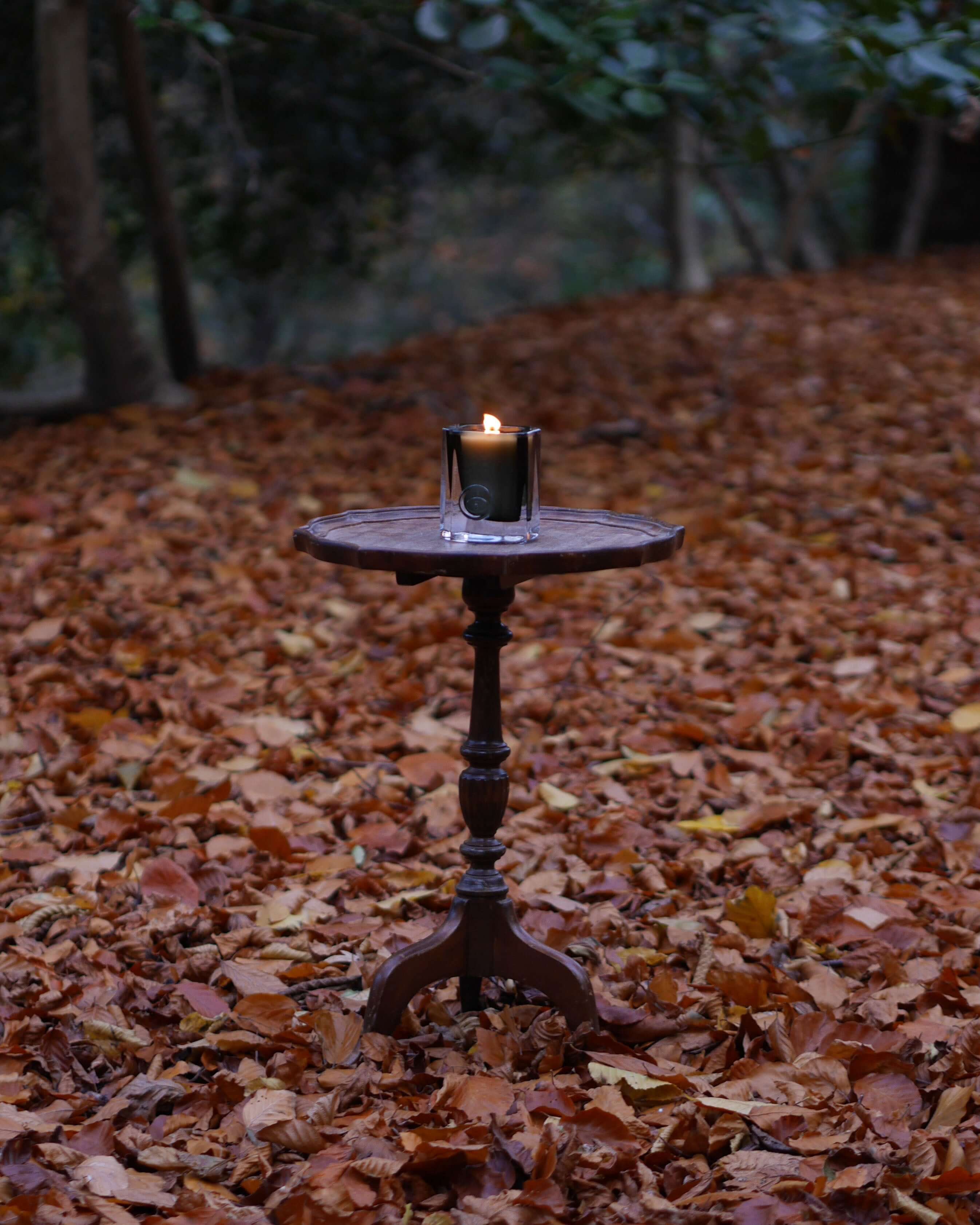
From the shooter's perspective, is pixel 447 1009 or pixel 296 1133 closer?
pixel 296 1133

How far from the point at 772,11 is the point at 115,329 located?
2.94 m

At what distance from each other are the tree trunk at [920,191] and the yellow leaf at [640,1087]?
302 inches

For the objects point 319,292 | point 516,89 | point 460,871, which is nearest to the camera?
point 460,871

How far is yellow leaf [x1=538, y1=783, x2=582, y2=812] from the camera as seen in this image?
292 cm

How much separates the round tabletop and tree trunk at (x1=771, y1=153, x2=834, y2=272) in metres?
7.00

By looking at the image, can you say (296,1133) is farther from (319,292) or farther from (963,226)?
(319,292)

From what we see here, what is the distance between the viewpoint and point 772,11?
4.21 m

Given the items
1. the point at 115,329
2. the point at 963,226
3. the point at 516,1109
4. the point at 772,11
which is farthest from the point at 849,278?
the point at 516,1109

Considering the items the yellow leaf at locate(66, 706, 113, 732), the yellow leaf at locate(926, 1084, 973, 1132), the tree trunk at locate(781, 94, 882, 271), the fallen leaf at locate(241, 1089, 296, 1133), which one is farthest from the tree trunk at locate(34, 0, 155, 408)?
the yellow leaf at locate(926, 1084, 973, 1132)

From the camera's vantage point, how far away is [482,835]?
2143mm

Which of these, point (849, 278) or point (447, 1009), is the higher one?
point (849, 278)

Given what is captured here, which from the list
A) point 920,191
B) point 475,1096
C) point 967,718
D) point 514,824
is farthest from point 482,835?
point 920,191

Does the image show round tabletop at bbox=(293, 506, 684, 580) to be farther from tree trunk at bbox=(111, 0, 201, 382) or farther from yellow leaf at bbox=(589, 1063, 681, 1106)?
tree trunk at bbox=(111, 0, 201, 382)

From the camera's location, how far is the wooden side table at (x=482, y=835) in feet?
Result: 6.51
